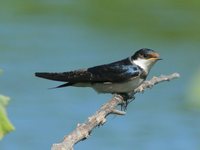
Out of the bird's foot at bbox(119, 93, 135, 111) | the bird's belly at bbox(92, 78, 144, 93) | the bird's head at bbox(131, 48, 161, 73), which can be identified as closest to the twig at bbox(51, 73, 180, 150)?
the bird's foot at bbox(119, 93, 135, 111)

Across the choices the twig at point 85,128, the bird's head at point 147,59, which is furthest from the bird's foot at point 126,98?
the twig at point 85,128

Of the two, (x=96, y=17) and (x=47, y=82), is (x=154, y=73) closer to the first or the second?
(x=47, y=82)

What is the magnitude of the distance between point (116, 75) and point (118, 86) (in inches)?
3.1

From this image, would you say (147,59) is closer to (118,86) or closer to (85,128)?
(118,86)

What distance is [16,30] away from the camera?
9.64 meters

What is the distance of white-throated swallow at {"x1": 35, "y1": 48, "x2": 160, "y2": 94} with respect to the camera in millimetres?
2711

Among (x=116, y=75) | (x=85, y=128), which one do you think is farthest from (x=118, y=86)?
(x=85, y=128)

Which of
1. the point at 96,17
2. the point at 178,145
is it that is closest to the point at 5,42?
the point at 96,17

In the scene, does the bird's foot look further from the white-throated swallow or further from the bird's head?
the bird's head

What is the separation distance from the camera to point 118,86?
2.78 metres

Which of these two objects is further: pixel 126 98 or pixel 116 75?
pixel 116 75

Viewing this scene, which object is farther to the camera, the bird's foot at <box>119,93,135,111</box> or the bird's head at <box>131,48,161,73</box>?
the bird's head at <box>131,48,161,73</box>

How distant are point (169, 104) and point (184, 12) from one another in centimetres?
274

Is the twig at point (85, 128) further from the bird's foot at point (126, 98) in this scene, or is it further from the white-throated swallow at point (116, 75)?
the white-throated swallow at point (116, 75)
